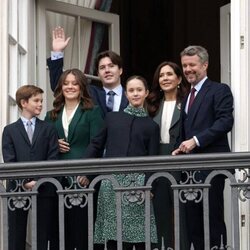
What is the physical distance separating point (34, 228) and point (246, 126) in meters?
1.87

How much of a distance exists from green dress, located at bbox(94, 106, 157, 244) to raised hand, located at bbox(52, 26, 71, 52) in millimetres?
1464

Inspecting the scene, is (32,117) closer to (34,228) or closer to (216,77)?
(34,228)

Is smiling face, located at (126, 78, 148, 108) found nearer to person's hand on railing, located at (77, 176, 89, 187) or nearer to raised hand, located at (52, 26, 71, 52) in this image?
person's hand on railing, located at (77, 176, 89, 187)

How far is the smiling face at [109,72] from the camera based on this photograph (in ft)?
34.7

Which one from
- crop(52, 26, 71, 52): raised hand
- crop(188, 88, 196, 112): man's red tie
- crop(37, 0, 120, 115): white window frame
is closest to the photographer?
crop(188, 88, 196, 112): man's red tie

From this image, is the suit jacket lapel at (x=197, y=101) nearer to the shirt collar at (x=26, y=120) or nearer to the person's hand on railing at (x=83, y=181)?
the person's hand on railing at (x=83, y=181)

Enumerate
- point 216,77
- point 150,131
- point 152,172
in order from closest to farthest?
point 152,172
point 150,131
point 216,77

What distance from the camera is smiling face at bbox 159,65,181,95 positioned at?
10359 millimetres

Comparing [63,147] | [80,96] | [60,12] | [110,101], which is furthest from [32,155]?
[60,12]

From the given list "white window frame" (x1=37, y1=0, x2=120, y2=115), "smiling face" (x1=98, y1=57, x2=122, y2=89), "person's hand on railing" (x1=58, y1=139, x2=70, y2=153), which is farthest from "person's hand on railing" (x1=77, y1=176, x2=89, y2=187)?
"white window frame" (x1=37, y1=0, x2=120, y2=115)

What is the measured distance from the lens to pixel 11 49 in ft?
35.6

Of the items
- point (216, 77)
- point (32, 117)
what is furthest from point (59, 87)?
point (216, 77)

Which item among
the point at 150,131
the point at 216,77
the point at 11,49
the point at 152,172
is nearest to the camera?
the point at 152,172

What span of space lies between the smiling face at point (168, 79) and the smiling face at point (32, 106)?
983 mm
